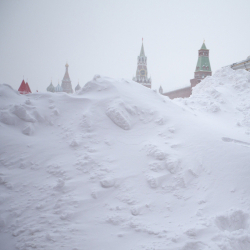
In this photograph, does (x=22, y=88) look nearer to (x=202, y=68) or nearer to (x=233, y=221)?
(x=233, y=221)

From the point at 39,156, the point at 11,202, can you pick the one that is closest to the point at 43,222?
the point at 11,202

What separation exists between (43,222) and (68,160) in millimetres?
1808

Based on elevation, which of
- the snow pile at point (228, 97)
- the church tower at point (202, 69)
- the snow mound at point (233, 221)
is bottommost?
the snow mound at point (233, 221)

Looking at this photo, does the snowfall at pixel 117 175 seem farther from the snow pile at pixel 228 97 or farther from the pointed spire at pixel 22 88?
the pointed spire at pixel 22 88

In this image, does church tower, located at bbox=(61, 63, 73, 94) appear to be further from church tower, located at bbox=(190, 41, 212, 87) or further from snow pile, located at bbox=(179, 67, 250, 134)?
snow pile, located at bbox=(179, 67, 250, 134)

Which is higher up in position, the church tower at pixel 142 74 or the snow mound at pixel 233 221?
the church tower at pixel 142 74

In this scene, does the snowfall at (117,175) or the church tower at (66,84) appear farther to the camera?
the church tower at (66,84)

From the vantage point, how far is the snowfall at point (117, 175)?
4184 mm

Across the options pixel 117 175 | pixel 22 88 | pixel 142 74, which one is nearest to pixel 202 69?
pixel 22 88

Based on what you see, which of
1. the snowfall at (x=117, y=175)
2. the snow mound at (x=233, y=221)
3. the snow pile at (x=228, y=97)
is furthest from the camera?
the snow pile at (x=228, y=97)

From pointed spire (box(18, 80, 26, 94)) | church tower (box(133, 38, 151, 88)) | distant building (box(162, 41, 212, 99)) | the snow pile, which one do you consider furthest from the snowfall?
church tower (box(133, 38, 151, 88))

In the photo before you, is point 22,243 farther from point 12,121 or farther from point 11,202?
point 12,121

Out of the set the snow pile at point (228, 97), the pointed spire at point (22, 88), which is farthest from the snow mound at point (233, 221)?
the pointed spire at point (22, 88)

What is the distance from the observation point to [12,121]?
703cm
